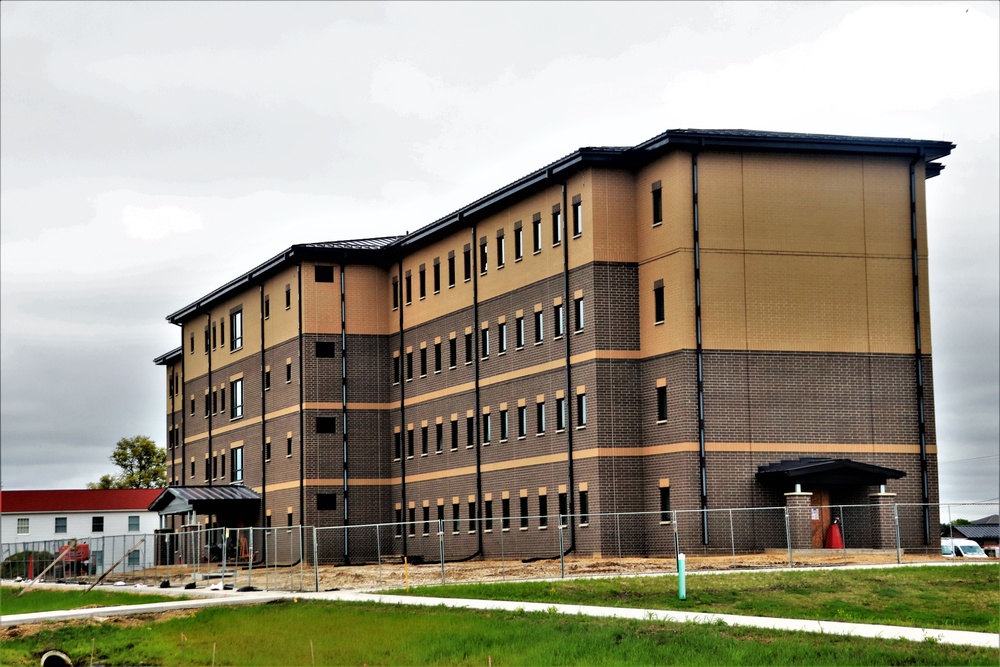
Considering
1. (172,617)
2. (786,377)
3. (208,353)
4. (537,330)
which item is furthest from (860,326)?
(208,353)

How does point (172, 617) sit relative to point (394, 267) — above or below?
below

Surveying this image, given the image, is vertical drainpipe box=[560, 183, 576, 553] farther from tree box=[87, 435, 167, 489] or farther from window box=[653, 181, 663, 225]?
tree box=[87, 435, 167, 489]

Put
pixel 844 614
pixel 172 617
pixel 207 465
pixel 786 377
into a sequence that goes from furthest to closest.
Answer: pixel 207 465 < pixel 786 377 < pixel 172 617 < pixel 844 614

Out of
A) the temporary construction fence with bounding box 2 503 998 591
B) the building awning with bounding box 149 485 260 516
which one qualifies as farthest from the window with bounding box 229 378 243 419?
the temporary construction fence with bounding box 2 503 998 591

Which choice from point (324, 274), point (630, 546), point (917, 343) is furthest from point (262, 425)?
point (917, 343)

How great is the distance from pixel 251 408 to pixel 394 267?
1212 cm

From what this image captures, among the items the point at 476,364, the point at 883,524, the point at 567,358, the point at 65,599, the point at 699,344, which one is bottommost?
the point at 65,599

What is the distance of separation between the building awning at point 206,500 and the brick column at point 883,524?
112 ft

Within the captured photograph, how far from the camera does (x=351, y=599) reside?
37031 mm

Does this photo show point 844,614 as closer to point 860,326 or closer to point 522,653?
point 522,653

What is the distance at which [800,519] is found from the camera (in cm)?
4647

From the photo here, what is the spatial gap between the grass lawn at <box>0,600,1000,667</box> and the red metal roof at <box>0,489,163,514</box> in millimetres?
70979

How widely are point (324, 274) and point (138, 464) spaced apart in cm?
7137

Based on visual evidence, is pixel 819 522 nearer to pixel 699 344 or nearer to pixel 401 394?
pixel 699 344
